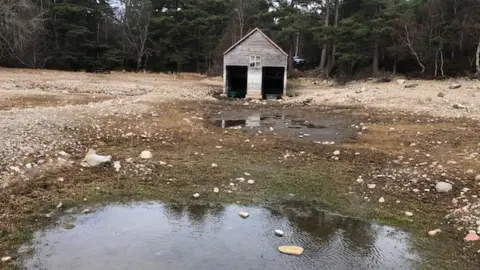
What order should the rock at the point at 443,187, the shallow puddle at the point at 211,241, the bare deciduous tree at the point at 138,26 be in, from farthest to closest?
the bare deciduous tree at the point at 138,26, the rock at the point at 443,187, the shallow puddle at the point at 211,241

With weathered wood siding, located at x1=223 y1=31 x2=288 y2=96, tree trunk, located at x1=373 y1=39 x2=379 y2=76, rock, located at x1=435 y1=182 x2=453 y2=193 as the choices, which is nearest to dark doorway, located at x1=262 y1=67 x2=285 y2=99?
weathered wood siding, located at x1=223 y1=31 x2=288 y2=96

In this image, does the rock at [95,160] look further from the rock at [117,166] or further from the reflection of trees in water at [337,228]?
the reflection of trees in water at [337,228]

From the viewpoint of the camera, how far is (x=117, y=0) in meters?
56.6


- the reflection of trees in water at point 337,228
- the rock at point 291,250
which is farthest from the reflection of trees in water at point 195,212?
the rock at point 291,250

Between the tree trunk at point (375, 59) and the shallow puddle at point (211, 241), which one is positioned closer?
the shallow puddle at point (211, 241)

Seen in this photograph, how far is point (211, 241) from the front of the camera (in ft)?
22.2

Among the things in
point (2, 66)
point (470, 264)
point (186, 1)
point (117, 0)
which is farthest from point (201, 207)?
point (117, 0)

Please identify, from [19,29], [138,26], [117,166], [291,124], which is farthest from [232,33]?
[117,166]

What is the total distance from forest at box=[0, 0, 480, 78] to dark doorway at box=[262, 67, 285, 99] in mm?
6070

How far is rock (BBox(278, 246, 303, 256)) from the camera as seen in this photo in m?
6.40

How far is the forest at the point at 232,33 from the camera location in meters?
32.6

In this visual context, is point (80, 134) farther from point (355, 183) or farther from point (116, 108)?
point (355, 183)

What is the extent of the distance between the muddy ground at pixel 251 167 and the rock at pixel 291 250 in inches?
69.5

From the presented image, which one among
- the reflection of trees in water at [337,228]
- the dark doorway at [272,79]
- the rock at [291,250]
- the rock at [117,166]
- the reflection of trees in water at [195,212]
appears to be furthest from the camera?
the dark doorway at [272,79]
